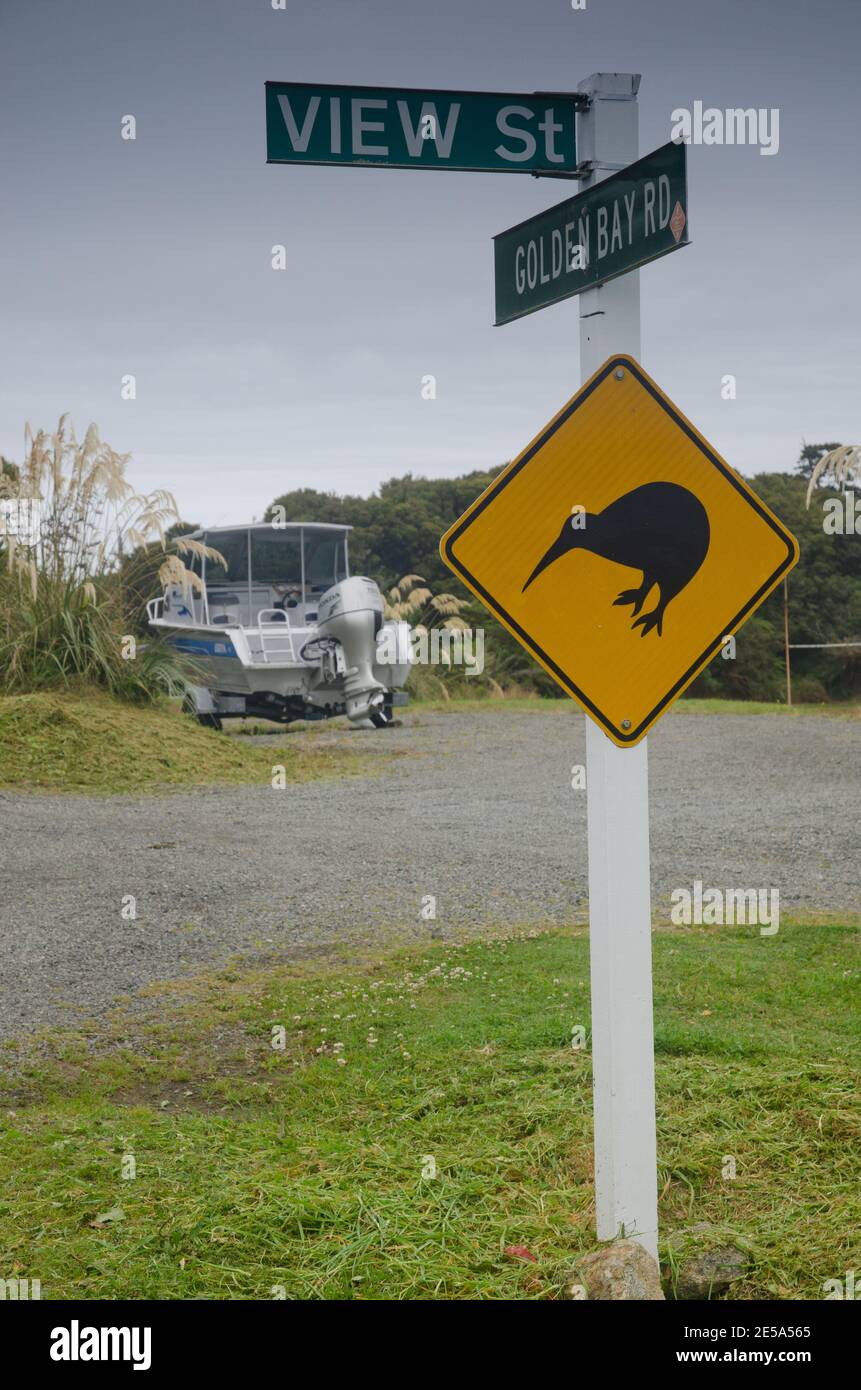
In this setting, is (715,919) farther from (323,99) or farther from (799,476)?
(799,476)

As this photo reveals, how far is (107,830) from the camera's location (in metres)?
9.70

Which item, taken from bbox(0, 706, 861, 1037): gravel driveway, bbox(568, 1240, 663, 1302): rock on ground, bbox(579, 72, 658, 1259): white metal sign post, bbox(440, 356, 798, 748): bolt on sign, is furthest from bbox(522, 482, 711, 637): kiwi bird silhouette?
bbox(0, 706, 861, 1037): gravel driveway

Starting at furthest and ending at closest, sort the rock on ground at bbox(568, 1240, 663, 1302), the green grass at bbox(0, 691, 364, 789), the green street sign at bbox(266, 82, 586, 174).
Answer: the green grass at bbox(0, 691, 364, 789)
the green street sign at bbox(266, 82, 586, 174)
the rock on ground at bbox(568, 1240, 663, 1302)

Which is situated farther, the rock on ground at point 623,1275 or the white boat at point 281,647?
the white boat at point 281,647

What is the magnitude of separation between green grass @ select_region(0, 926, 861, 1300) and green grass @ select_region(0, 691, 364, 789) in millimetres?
6649

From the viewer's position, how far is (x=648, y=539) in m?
2.71

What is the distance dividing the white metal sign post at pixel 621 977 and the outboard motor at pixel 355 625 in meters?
13.2

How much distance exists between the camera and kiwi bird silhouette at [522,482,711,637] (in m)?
2.69

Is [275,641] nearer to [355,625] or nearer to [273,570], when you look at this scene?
[355,625]

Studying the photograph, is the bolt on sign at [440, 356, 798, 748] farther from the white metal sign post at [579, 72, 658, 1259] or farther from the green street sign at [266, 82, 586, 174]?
the green street sign at [266, 82, 586, 174]

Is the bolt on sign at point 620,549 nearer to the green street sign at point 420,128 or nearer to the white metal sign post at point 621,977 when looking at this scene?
the white metal sign post at point 621,977

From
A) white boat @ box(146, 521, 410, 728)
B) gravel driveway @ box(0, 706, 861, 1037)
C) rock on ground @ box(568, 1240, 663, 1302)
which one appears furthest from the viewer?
white boat @ box(146, 521, 410, 728)

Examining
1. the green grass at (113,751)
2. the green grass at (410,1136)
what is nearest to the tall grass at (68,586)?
the green grass at (113,751)

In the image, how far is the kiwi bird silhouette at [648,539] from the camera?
2.69 metres
